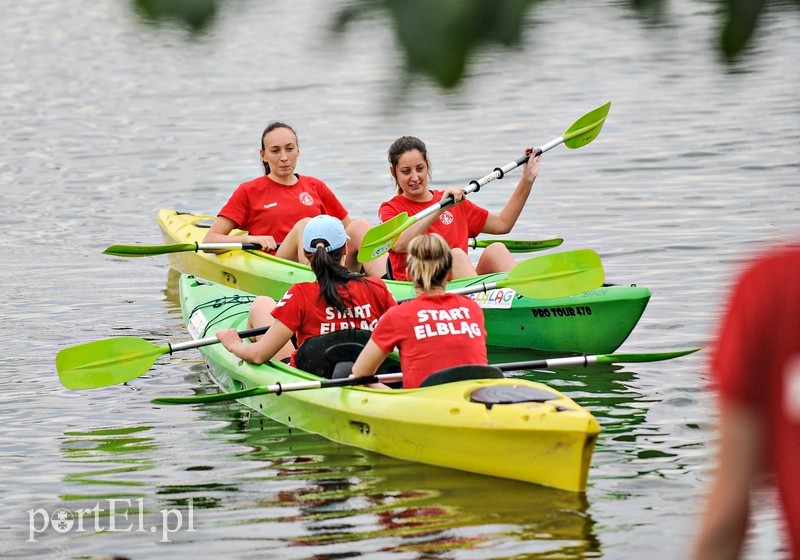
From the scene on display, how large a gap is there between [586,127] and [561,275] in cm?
248

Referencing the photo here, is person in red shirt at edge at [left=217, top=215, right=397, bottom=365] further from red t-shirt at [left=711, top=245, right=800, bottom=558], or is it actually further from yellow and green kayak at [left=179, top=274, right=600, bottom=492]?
red t-shirt at [left=711, top=245, right=800, bottom=558]

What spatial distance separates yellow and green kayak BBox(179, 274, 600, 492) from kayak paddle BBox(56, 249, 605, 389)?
82 cm

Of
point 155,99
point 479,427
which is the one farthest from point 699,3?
point 155,99

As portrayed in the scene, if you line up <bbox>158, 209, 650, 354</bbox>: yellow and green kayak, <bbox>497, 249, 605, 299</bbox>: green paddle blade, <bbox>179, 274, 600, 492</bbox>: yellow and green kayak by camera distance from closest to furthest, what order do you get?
<bbox>179, 274, 600, 492</bbox>: yellow and green kayak → <bbox>497, 249, 605, 299</bbox>: green paddle blade → <bbox>158, 209, 650, 354</bbox>: yellow and green kayak

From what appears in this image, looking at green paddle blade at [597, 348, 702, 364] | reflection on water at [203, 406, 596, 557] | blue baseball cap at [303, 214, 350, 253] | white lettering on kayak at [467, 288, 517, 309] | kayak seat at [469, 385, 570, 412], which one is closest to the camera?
reflection on water at [203, 406, 596, 557]

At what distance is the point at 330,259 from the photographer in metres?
6.58

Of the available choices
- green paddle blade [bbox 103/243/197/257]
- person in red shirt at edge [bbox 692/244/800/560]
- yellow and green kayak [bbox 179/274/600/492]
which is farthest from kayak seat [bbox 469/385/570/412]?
green paddle blade [bbox 103/243/197/257]

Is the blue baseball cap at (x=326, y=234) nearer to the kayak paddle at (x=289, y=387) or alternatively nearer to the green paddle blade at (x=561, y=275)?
the kayak paddle at (x=289, y=387)

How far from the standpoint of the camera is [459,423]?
580 centimetres

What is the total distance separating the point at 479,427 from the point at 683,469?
1.05 m

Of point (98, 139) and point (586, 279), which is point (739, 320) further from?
point (98, 139)

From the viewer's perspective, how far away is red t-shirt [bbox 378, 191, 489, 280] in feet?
28.2

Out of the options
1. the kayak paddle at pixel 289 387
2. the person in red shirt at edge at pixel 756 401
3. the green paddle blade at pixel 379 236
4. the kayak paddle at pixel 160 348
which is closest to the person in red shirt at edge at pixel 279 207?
the green paddle blade at pixel 379 236

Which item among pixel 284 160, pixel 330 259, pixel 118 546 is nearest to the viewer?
pixel 118 546
